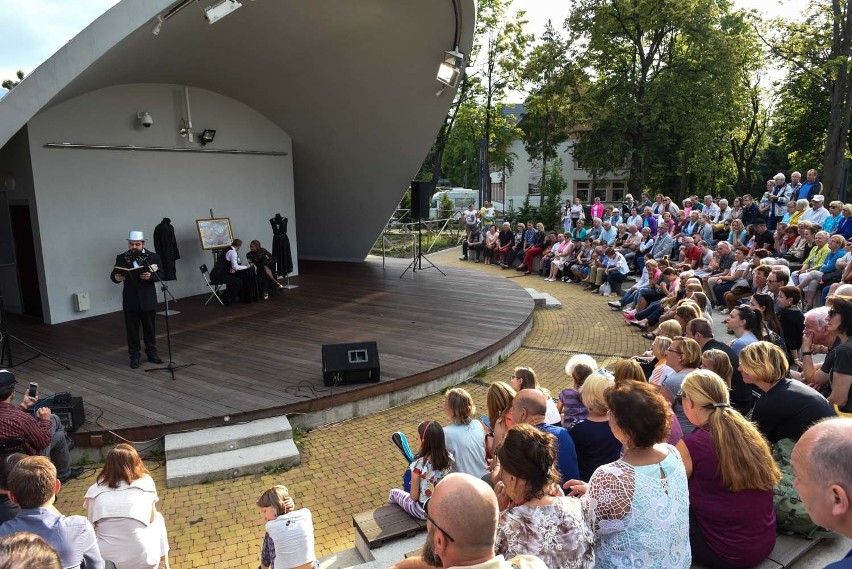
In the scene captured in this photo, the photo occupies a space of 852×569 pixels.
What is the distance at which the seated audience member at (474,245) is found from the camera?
55.5 feet

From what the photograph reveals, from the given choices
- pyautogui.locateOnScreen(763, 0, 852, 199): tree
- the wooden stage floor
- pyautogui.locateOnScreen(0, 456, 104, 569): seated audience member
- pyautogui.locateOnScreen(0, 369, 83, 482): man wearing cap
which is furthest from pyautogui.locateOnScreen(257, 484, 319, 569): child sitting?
pyautogui.locateOnScreen(763, 0, 852, 199): tree

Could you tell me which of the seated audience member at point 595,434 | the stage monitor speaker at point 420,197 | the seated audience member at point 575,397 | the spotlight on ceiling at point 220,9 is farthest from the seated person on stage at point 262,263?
the seated audience member at point 595,434

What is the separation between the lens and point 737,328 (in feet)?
15.9

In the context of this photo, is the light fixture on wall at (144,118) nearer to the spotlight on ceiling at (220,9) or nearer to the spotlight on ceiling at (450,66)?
the spotlight on ceiling at (220,9)

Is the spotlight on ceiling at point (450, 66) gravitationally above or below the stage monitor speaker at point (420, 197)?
above

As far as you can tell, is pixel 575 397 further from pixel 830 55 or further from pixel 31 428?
pixel 830 55

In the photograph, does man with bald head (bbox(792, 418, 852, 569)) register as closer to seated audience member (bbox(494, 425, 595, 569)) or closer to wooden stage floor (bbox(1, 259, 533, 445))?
seated audience member (bbox(494, 425, 595, 569))

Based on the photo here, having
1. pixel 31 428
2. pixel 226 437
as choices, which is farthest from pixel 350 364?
pixel 31 428

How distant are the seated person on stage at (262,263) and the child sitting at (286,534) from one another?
7738 mm

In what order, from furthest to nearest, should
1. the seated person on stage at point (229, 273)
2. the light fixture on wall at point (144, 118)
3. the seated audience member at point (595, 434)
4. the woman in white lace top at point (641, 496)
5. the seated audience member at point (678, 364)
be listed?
the seated person on stage at point (229, 273) < the light fixture on wall at point (144, 118) < the seated audience member at point (678, 364) < the seated audience member at point (595, 434) < the woman in white lace top at point (641, 496)

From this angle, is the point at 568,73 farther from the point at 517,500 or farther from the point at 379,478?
the point at 517,500

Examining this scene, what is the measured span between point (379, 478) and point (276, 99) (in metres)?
8.32

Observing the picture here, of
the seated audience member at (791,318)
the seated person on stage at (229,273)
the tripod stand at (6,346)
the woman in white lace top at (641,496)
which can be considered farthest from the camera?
the seated person on stage at (229,273)

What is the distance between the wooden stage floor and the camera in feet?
17.1
